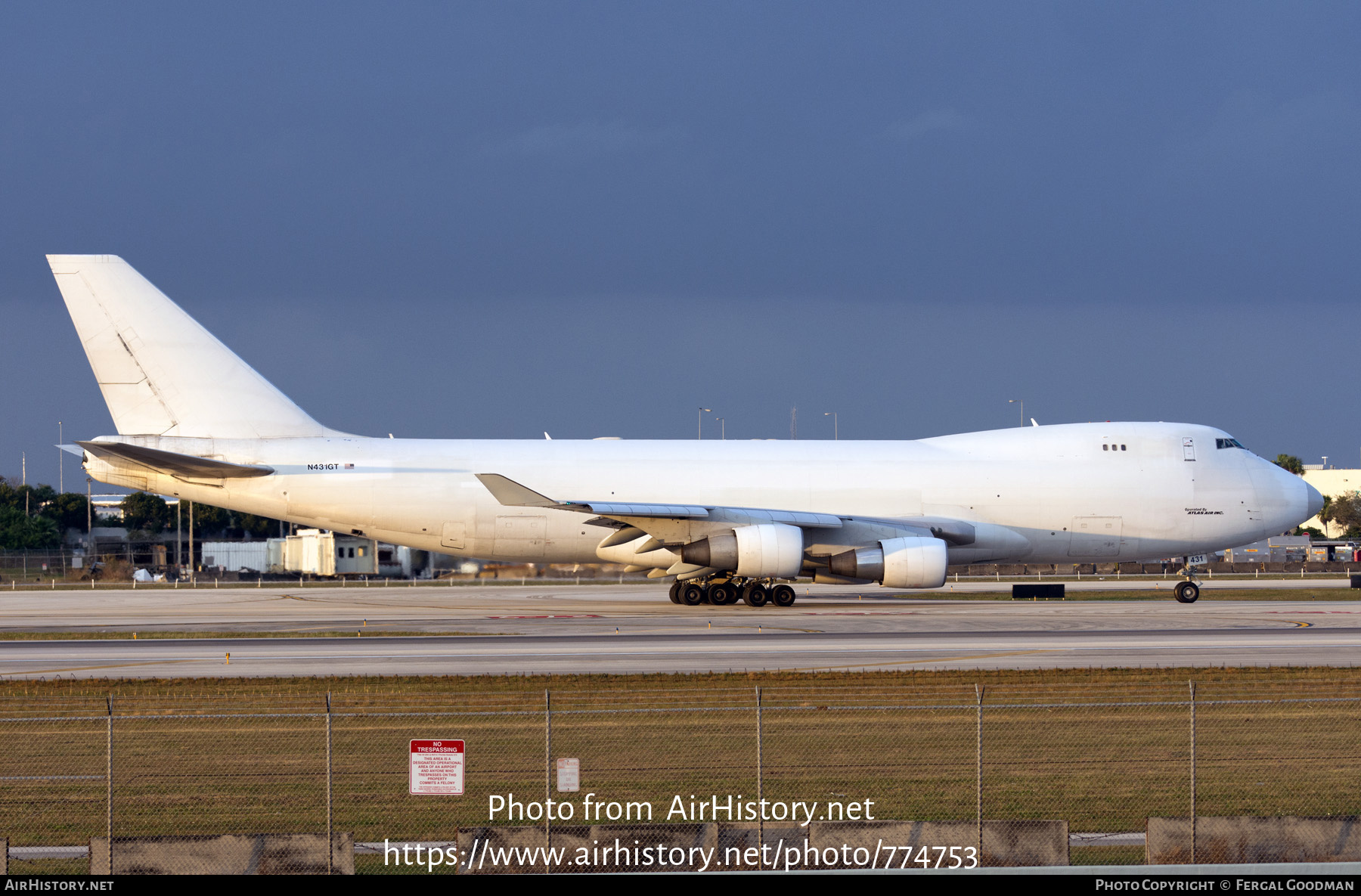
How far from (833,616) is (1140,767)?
18782mm

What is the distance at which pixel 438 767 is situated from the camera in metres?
10.2

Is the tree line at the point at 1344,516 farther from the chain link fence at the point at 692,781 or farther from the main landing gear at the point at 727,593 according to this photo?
the chain link fence at the point at 692,781

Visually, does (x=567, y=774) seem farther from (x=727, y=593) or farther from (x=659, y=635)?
(x=727, y=593)

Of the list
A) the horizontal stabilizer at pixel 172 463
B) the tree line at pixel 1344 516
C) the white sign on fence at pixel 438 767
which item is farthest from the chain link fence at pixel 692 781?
Result: the tree line at pixel 1344 516

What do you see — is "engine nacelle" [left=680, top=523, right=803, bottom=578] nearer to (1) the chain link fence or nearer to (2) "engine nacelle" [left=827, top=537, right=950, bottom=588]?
(2) "engine nacelle" [left=827, top=537, right=950, bottom=588]

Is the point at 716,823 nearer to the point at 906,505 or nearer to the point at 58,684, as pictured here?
the point at 58,684

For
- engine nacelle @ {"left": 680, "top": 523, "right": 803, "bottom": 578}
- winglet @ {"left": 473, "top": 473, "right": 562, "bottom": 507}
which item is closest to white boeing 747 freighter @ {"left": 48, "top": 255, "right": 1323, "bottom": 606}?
engine nacelle @ {"left": 680, "top": 523, "right": 803, "bottom": 578}

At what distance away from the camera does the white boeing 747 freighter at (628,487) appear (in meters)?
35.9

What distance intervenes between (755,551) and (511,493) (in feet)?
22.2

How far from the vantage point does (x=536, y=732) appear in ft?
53.4

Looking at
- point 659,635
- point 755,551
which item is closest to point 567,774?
point 659,635

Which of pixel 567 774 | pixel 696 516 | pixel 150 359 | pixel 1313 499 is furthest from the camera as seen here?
pixel 1313 499

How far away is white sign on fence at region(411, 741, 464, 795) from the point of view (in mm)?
10219

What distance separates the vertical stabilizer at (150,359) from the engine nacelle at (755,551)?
43.7 ft
